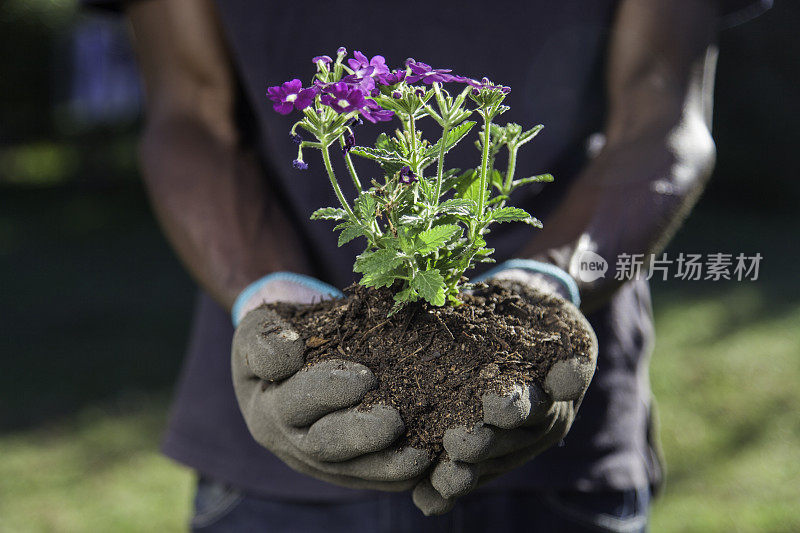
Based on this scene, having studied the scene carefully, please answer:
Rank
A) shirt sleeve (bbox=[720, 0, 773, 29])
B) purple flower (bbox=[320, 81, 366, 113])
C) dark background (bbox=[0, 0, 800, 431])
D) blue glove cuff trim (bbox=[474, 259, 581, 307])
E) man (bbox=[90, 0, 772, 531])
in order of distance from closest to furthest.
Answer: purple flower (bbox=[320, 81, 366, 113]) < blue glove cuff trim (bbox=[474, 259, 581, 307]) < man (bbox=[90, 0, 772, 531]) < shirt sleeve (bbox=[720, 0, 773, 29]) < dark background (bbox=[0, 0, 800, 431])

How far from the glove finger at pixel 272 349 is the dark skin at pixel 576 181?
51 cm

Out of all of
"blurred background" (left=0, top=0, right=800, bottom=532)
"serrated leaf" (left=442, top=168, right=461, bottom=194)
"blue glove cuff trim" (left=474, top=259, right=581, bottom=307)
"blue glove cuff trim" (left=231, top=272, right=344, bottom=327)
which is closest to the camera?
"serrated leaf" (left=442, top=168, right=461, bottom=194)

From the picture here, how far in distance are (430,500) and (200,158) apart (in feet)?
4.88

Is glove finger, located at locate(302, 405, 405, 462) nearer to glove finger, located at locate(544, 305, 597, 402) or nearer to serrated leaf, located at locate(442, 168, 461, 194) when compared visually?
glove finger, located at locate(544, 305, 597, 402)

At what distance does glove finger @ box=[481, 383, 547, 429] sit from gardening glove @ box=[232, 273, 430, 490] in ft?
0.55

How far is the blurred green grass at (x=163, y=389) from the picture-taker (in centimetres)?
486

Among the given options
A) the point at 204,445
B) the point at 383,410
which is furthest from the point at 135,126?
the point at 383,410

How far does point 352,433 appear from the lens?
156 centimetres

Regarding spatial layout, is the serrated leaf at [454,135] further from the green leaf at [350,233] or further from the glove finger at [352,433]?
the glove finger at [352,433]

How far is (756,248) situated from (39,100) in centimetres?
1240

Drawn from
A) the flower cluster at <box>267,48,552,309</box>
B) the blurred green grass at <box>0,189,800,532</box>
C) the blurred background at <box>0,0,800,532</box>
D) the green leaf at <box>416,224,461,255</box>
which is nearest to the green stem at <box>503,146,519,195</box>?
the flower cluster at <box>267,48,552,309</box>

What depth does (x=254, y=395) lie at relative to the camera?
1745mm

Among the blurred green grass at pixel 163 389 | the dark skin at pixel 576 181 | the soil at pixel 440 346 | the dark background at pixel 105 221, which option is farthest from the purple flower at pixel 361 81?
the blurred green grass at pixel 163 389

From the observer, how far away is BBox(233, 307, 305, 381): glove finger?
162cm
